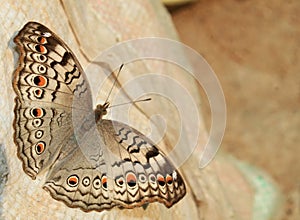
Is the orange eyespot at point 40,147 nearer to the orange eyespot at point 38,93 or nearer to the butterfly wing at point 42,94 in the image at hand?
the butterfly wing at point 42,94

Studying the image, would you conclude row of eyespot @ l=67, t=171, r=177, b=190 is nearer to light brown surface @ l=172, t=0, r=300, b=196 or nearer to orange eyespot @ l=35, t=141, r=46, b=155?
orange eyespot @ l=35, t=141, r=46, b=155

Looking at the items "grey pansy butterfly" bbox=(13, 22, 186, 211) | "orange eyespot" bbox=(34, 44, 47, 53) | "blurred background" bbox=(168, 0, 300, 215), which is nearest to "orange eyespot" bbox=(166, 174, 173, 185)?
"grey pansy butterfly" bbox=(13, 22, 186, 211)

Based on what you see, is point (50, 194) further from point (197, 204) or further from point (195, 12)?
point (195, 12)

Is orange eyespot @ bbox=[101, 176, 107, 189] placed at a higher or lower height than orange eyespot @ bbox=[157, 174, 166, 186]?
higher

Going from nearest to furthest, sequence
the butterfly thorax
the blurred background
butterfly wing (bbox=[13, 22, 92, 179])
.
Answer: butterfly wing (bbox=[13, 22, 92, 179]) < the butterfly thorax < the blurred background

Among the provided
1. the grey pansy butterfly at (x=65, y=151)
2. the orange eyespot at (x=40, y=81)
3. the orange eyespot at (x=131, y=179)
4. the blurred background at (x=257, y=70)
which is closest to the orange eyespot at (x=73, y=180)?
the grey pansy butterfly at (x=65, y=151)

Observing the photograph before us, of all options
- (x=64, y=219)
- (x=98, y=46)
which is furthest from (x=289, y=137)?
(x=64, y=219)

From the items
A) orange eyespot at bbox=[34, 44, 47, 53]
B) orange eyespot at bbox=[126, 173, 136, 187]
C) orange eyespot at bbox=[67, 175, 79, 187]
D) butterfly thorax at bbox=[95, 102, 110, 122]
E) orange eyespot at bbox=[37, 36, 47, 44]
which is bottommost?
orange eyespot at bbox=[126, 173, 136, 187]

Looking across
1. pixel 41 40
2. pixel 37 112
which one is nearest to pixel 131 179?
pixel 37 112
